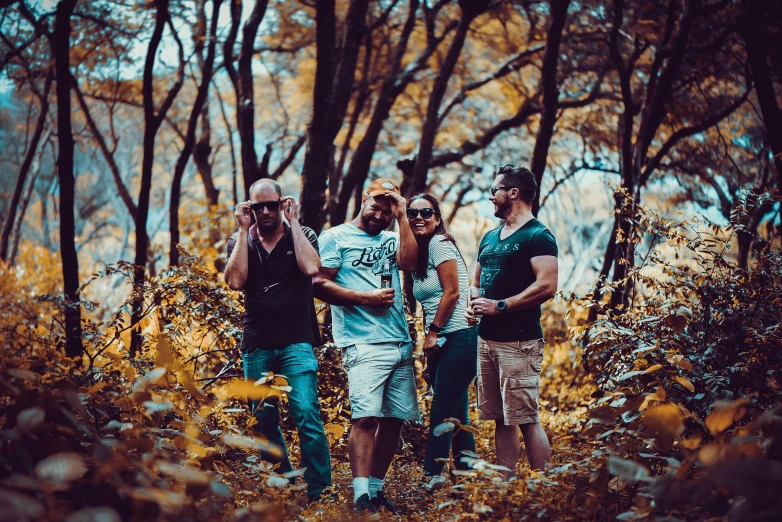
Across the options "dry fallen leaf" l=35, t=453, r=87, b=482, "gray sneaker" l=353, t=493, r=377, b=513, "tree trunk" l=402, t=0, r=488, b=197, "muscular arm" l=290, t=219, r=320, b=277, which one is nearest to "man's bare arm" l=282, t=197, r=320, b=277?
"muscular arm" l=290, t=219, r=320, b=277

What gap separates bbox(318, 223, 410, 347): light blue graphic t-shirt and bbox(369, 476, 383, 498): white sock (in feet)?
2.90

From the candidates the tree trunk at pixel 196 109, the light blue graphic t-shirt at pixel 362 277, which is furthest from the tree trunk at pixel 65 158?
the light blue graphic t-shirt at pixel 362 277

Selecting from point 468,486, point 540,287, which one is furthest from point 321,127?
point 468,486

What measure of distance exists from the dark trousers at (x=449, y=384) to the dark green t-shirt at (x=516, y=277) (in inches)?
7.5

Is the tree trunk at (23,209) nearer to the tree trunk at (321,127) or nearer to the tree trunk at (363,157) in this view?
the tree trunk at (363,157)

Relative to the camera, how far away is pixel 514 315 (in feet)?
16.1

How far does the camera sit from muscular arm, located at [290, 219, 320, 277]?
5.13 m

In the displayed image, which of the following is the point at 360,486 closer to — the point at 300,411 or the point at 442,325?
the point at 300,411

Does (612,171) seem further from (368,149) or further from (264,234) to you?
(264,234)

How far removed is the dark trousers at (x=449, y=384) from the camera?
495 cm

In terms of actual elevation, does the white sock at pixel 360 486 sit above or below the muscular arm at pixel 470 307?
below

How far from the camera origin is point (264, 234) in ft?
17.8

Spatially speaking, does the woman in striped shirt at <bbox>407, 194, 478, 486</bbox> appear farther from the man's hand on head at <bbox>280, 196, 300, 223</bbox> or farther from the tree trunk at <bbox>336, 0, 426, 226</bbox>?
the tree trunk at <bbox>336, 0, 426, 226</bbox>

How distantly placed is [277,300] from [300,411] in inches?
29.7
